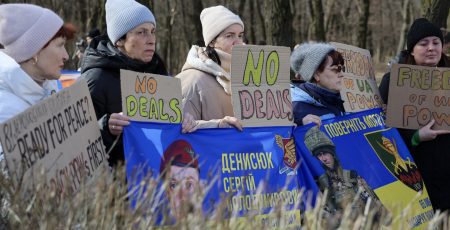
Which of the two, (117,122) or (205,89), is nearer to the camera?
(117,122)

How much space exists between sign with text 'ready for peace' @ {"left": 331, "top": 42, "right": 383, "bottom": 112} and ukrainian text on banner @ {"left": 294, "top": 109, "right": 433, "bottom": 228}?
8 cm

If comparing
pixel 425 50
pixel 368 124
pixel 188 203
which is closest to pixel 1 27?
pixel 188 203

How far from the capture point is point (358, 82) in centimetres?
640

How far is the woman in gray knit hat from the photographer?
6340 millimetres

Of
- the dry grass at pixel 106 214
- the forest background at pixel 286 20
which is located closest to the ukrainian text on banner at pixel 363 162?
the dry grass at pixel 106 214

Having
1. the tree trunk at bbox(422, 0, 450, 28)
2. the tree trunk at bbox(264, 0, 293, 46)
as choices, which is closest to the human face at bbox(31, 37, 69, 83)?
the tree trunk at bbox(422, 0, 450, 28)

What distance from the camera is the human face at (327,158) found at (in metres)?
5.70

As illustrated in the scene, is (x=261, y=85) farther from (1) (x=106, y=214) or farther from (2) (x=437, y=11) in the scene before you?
(2) (x=437, y=11)

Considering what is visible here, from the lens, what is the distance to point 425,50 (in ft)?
21.4

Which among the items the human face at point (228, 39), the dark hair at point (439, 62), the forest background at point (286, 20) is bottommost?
the forest background at point (286, 20)

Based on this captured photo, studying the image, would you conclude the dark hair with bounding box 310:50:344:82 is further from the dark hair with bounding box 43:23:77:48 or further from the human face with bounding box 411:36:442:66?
the dark hair with bounding box 43:23:77:48

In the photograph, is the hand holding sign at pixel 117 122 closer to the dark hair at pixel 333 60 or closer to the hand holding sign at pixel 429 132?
the dark hair at pixel 333 60

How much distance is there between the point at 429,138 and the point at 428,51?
26.6 inches

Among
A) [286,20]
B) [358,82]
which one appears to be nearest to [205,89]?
[358,82]
